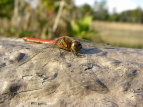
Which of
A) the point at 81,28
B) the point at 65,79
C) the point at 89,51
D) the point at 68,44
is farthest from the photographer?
the point at 81,28

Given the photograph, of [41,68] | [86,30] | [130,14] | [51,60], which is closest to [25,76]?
[41,68]

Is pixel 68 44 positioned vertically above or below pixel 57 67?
above

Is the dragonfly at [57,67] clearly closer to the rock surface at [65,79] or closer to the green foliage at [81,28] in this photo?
the rock surface at [65,79]

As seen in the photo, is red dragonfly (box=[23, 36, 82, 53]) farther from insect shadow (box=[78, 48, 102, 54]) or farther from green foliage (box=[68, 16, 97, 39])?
green foliage (box=[68, 16, 97, 39])

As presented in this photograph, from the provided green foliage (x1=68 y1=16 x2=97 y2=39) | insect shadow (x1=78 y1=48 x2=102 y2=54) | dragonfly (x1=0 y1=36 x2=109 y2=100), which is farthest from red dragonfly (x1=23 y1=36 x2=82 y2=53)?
Answer: green foliage (x1=68 y1=16 x2=97 y2=39)

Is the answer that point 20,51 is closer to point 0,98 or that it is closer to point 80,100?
point 0,98

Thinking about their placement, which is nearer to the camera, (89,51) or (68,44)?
(68,44)

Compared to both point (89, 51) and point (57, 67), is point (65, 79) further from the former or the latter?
point (89, 51)

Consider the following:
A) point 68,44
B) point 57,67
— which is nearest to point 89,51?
point 68,44
